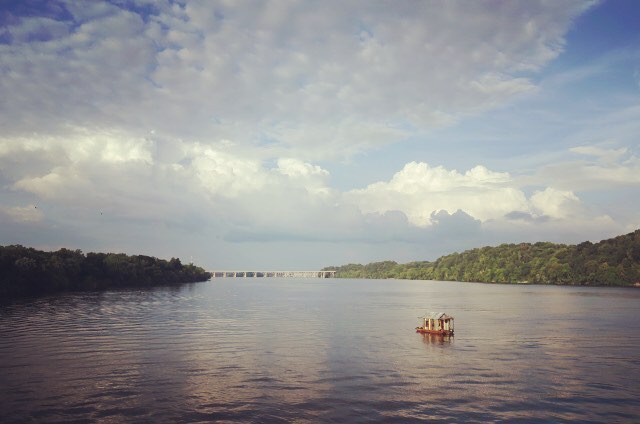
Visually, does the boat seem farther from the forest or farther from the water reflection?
the forest

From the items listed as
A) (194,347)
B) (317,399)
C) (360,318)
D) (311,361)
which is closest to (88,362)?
(194,347)

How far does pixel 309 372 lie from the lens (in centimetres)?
4938

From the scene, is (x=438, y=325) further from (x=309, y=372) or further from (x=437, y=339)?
(x=309, y=372)

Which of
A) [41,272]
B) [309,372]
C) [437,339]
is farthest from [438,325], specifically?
[41,272]

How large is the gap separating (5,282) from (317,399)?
5182 inches

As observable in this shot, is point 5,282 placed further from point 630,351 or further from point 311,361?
point 630,351

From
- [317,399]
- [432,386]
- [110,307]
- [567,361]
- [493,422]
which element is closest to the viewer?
[493,422]

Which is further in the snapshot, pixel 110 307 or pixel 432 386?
pixel 110 307

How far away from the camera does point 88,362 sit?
52.0 m

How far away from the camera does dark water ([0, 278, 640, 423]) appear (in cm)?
3619

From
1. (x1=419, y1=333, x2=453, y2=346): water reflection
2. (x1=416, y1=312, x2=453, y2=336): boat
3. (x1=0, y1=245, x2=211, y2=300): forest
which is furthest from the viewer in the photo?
(x1=0, y1=245, x2=211, y2=300): forest

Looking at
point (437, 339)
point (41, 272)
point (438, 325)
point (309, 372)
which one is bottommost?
point (309, 372)

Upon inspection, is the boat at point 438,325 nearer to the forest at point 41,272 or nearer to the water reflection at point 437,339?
the water reflection at point 437,339

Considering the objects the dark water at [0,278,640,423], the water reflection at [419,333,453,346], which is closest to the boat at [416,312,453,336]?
the water reflection at [419,333,453,346]
